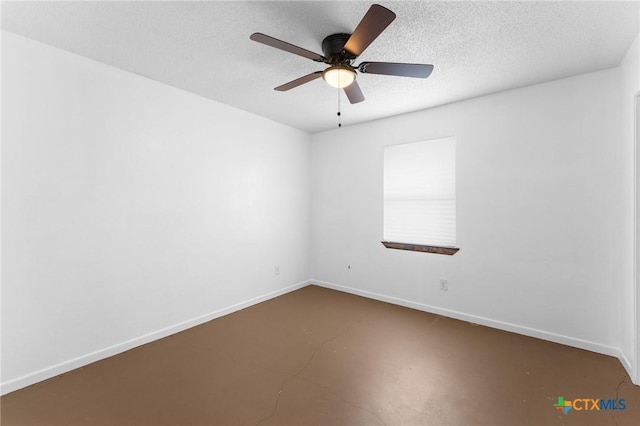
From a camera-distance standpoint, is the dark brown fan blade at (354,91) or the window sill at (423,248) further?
the window sill at (423,248)

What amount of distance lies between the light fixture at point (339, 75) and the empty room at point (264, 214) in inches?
0.6

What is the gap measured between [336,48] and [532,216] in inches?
102

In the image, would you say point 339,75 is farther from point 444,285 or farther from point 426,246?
point 444,285

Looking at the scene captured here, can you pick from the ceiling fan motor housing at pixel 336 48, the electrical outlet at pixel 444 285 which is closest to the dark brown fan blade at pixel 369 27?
the ceiling fan motor housing at pixel 336 48

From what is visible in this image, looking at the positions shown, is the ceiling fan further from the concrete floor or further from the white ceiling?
the concrete floor

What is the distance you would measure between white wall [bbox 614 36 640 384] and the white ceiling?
0.70 feet

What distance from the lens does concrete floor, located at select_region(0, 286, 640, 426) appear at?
1.80 meters

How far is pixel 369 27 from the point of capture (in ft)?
5.21

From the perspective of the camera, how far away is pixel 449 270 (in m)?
3.46

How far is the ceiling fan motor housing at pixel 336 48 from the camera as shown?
2014 mm

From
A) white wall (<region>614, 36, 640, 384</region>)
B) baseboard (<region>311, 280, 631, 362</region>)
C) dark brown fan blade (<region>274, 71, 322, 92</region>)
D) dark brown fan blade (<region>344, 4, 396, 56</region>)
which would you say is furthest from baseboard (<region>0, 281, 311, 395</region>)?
white wall (<region>614, 36, 640, 384</region>)

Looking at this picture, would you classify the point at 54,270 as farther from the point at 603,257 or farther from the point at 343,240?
the point at 603,257

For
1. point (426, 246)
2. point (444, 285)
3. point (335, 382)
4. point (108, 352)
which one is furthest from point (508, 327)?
point (108, 352)

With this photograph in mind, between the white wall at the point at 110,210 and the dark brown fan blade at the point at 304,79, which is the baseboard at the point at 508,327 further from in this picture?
the dark brown fan blade at the point at 304,79
